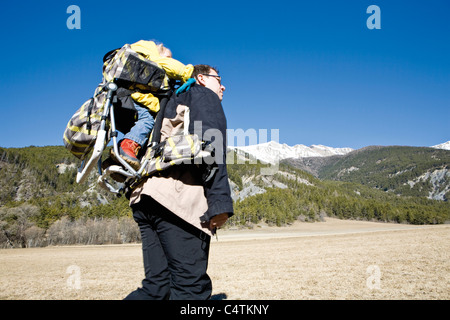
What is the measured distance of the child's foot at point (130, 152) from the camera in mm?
1833

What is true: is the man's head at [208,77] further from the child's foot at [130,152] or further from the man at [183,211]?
the child's foot at [130,152]

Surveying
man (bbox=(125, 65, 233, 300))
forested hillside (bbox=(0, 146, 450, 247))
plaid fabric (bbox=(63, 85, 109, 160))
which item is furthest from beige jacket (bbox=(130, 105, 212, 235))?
forested hillside (bbox=(0, 146, 450, 247))

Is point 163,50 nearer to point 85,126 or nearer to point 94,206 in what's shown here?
point 85,126

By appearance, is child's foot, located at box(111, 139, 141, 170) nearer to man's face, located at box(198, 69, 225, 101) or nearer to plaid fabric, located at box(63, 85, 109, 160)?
plaid fabric, located at box(63, 85, 109, 160)

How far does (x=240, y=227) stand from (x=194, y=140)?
8254cm

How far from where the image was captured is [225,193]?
1.75 m

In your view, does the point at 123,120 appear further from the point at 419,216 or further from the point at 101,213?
the point at 419,216

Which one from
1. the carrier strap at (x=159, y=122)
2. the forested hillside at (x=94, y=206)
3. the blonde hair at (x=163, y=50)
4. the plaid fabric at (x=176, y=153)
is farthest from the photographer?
the forested hillside at (x=94, y=206)

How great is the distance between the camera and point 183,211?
69.6 inches

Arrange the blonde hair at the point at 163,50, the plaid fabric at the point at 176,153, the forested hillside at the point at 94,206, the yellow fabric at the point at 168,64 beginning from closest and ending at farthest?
1. the plaid fabric at the point at 176,153
2. the yellow fabric at the point at 168,64
3. the blonde hair at the point at 163,50
4. the forested hillside at the point at 94,206

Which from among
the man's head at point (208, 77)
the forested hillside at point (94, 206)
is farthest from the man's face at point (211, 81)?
the forested hillside at point (94, 206)

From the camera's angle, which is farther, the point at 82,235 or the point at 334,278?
the point at 82,235

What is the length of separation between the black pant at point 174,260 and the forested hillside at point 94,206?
9065 millimetres
